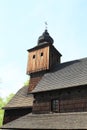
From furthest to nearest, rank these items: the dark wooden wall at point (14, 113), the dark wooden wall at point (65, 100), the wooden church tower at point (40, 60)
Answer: the wooden church tower at point (40, 60) < the dark wooden wall at point (14, 113) < the dark wooden wall at point (65, 100)

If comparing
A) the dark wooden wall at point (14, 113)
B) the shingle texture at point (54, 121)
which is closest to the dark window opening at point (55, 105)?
the shingle texture at point (54, 121)

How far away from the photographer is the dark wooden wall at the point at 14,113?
20.5 m

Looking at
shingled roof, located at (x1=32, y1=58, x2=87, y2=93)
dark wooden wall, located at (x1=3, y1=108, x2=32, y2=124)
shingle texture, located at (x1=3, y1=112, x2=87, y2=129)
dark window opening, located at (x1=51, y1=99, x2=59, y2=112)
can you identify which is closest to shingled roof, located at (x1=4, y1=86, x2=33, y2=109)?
dark wooden wall, located at (x1=3, y1=108, x2=32, y2=124)

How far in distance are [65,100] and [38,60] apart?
7295 millimetres

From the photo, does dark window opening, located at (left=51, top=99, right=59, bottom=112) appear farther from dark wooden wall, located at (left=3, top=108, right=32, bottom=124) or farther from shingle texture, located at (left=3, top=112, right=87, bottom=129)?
dark wooden wall, located at (left=3, top=108, right=32, bottom=124)

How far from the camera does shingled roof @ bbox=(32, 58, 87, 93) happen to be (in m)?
17.4

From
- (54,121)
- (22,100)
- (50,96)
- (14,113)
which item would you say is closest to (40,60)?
(22,100)

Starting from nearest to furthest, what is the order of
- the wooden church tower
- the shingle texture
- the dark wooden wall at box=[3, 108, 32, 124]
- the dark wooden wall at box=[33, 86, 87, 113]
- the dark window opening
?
1. the shingle texture
2. the dark wooden wall at box=[33, 86, 87, 113]
3. the dark window opening
4. the dark wooden wall at box=[3, 108, 32, 124]
5. the wooden church tower

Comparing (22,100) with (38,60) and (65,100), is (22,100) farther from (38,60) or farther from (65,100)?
(65,100)

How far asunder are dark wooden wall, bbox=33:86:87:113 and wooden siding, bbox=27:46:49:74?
4043 millimetres

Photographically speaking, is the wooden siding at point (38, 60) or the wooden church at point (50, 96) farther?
the wooden siding at point (38, 60)

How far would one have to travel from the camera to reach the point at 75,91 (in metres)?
16.7

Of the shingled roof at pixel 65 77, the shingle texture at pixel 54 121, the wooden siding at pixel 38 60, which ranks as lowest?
the shingle texture at pixel 54 121

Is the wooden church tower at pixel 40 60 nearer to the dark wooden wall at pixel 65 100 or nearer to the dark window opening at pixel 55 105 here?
the dark wooden wall at pixel 65 100
